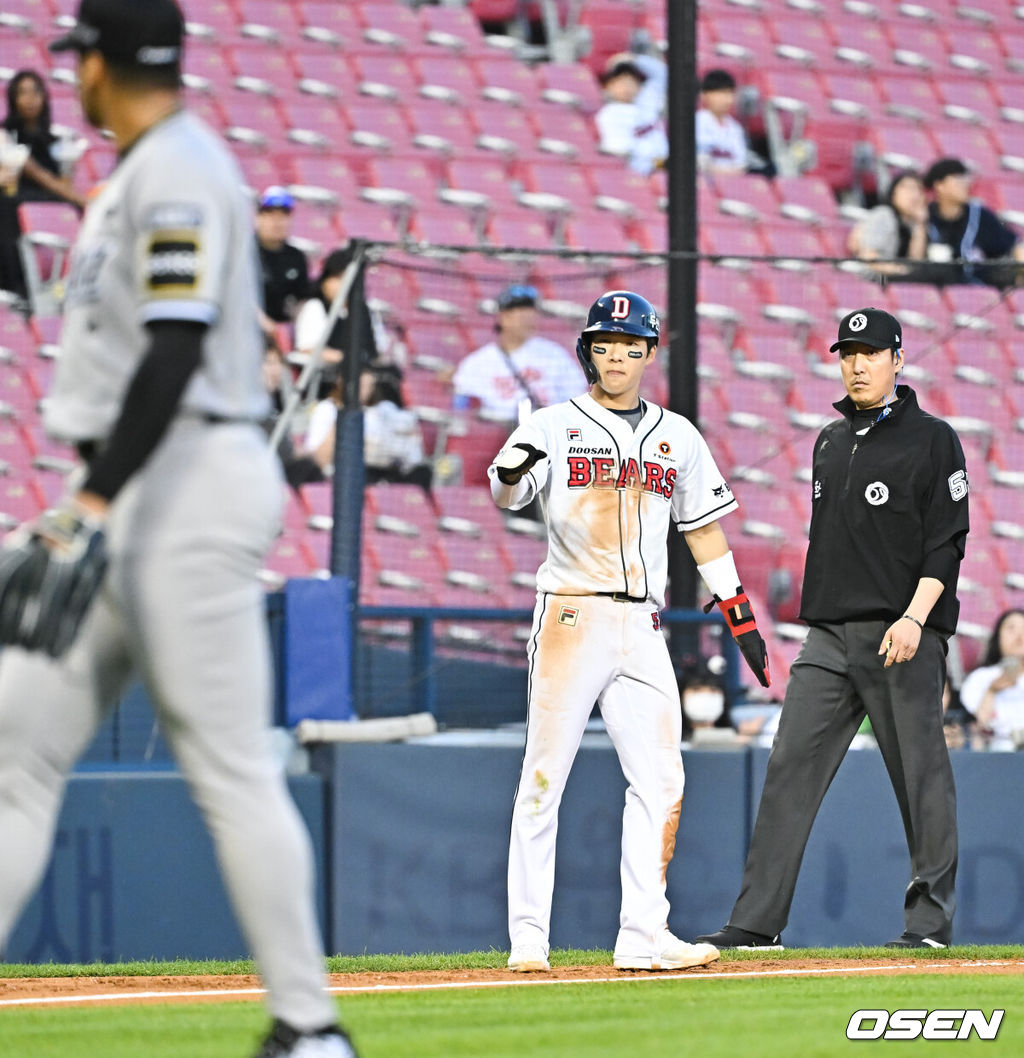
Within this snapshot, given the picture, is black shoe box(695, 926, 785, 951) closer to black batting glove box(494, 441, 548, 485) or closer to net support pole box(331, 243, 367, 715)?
black batting glove box(494, 441, 548, 485)

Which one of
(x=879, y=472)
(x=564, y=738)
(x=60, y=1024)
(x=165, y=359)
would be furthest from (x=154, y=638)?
(x=879, y=472)

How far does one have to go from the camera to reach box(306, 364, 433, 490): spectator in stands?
798 centimetres

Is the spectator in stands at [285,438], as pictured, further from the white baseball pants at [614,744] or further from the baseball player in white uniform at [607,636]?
the white baseball pants at [614,744]

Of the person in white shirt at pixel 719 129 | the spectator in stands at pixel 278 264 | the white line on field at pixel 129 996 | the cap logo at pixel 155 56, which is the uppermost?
the person in white shirt at pixel 719 129

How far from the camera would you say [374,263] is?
816 cm

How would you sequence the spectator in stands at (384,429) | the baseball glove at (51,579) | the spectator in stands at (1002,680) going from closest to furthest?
the baseball glove at (51,579) → the spectator in stands at (384,429) → the spectator in stands at (1002,680)

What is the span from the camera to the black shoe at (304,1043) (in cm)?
306

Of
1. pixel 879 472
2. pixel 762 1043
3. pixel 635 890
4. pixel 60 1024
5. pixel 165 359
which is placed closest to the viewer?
pixel 165 359

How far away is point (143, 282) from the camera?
10.1ft

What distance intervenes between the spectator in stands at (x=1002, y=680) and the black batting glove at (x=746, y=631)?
3191mm

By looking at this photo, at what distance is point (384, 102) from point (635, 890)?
11.1m

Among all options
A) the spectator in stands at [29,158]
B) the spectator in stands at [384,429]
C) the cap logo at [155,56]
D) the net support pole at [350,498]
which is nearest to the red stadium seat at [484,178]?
the spectator in stands at [29,158]

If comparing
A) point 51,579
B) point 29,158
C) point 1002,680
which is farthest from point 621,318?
point 29,158

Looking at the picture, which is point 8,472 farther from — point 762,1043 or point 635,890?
point 762,1043
